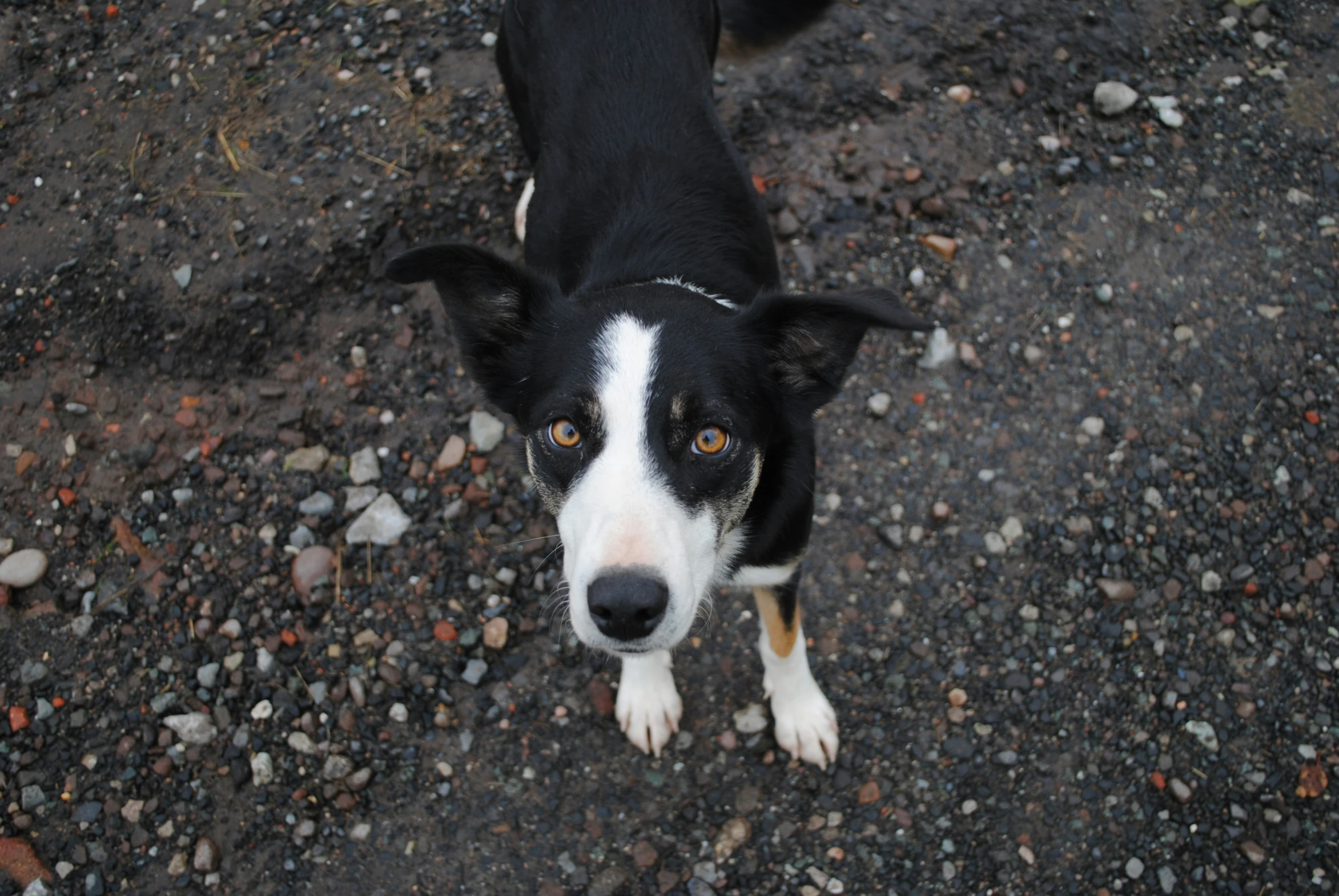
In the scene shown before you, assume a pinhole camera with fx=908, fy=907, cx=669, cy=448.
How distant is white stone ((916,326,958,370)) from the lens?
3.92 m

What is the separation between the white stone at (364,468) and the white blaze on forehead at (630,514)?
170cm

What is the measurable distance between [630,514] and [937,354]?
2.30m

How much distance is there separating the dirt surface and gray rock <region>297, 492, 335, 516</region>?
0.02m

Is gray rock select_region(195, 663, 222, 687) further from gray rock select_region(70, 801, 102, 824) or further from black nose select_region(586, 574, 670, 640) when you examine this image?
black nose select_region(586, 574, 670, 640)

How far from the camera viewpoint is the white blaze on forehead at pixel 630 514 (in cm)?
203

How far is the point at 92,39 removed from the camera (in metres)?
4.62

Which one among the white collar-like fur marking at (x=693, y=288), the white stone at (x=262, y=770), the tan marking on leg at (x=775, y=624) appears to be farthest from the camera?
the white stone at (x=262, y=770)

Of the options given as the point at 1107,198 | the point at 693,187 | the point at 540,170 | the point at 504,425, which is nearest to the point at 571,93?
the point at 540,170

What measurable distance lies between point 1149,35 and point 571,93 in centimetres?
318

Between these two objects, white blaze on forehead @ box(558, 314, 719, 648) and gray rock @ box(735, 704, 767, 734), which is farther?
gray rock @ box(735, 704, 767, 734)

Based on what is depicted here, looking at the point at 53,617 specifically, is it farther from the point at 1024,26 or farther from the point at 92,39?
the point at 1024,26

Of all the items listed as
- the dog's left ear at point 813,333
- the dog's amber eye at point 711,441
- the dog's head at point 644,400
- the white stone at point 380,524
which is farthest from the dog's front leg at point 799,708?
the white stone at point 380,524

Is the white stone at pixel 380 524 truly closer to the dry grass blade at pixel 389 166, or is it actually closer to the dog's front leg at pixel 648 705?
the dog's front leg at pixel 648 705

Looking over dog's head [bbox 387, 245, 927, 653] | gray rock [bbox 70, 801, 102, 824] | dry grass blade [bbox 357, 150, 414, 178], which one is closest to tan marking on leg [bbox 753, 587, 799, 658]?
dog's head [bbox 387, 245, 927, 653]
